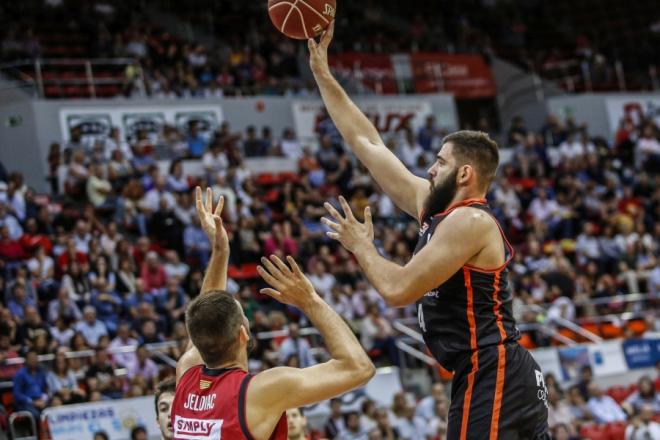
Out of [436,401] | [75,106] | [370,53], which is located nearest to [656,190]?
[370,53]

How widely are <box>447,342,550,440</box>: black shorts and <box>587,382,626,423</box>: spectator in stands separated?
11408mm

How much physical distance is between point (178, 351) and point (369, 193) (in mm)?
7574

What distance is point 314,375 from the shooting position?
4465 mm

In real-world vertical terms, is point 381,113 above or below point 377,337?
above

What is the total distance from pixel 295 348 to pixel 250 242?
9.73 feet

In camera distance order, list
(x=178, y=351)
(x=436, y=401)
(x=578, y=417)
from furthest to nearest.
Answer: (x=578, y=417)
(x=436, y=401)
(x=178, y=351)

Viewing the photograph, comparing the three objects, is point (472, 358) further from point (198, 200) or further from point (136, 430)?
point (136, 430)

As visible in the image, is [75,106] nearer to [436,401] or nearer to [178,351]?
[178,351]

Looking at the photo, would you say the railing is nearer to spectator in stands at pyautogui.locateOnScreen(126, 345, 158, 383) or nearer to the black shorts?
spectator in stands at pyautogui.locateOnScreen(126, 345, 158, 383)

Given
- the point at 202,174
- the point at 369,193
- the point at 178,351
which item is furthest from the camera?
the point at 369,193

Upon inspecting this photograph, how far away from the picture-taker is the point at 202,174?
18.9 metres

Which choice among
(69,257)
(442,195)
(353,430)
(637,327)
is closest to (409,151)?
(637,327)

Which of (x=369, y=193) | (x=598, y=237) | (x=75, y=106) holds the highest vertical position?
(x=75, y=106)

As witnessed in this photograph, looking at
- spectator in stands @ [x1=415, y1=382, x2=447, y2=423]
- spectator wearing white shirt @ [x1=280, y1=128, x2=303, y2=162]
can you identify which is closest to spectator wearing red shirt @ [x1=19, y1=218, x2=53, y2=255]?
spectator in stands @ [x1=415, y1=382, x2=447, y2=423]
